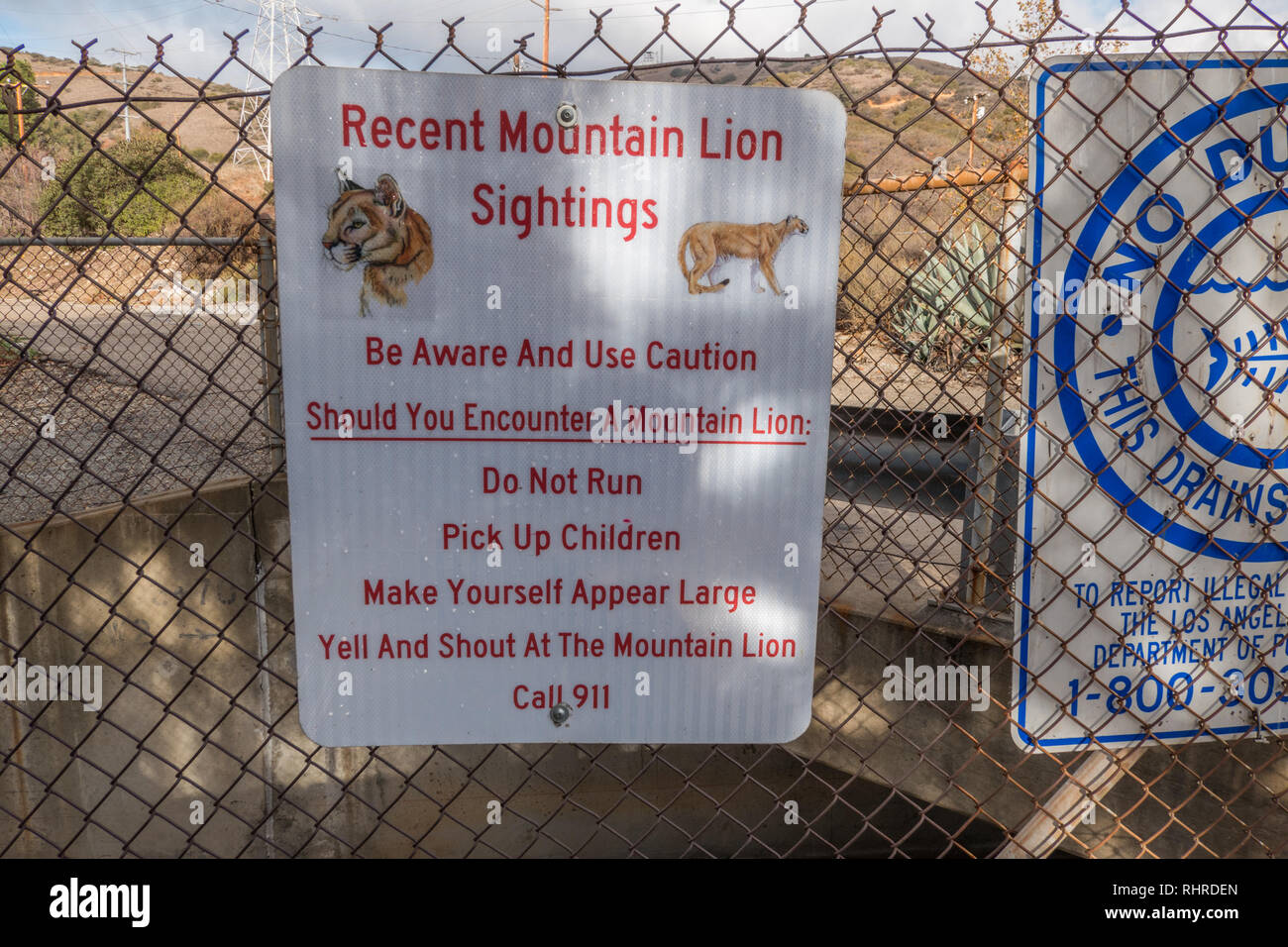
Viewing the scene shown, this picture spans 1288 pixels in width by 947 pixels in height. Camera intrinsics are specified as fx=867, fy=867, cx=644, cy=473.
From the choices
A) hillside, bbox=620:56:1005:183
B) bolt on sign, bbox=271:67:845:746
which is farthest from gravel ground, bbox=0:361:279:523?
hillside, bbox=620:56:1005:183

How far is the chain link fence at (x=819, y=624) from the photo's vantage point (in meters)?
1.98

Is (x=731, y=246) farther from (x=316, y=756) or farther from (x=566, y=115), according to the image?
(x=316, y=756)

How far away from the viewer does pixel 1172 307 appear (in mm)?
2020

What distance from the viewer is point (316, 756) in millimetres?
5023

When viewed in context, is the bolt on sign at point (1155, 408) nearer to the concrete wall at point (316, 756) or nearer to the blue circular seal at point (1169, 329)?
the blue circular seal at point (1169, 329)

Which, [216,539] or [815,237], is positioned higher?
[815,237]

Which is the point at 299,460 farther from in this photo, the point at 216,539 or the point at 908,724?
the point at 216,539

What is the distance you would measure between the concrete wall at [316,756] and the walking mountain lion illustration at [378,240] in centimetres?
194

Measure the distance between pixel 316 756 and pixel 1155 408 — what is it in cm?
466

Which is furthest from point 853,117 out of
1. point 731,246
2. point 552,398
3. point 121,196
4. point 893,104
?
point 893,104

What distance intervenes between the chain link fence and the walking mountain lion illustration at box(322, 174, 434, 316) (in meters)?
0.22

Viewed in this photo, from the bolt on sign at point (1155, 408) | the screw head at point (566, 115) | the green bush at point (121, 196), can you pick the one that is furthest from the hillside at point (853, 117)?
the green bush at point (121, 196)

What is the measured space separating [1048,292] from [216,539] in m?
4.34
